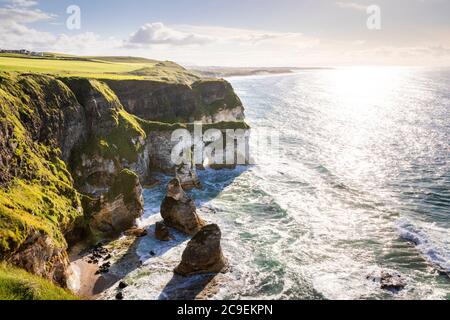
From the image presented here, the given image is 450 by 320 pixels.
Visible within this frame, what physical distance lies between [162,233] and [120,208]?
18.2 ft

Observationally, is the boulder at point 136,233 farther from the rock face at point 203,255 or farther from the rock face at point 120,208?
the rock face at point 203,255

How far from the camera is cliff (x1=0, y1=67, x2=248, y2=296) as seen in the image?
3025 centimetres

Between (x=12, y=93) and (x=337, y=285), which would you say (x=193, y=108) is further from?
(x=337, y=285)

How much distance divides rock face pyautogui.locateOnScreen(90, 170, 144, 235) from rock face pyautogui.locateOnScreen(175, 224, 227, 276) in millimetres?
10833

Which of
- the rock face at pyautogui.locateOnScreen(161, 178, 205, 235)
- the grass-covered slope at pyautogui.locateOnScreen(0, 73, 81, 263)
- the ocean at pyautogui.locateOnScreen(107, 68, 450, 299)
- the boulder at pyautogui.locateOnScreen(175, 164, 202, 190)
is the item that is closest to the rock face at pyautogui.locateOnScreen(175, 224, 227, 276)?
the ocean at pyautogui.locateOnScreen(107, 68, 450, 299)

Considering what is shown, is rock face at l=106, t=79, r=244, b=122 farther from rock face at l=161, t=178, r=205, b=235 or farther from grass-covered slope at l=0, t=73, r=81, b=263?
rock face at l=161, t=178, r=205, b=235

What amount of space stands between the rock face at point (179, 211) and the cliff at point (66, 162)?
12.0 feet

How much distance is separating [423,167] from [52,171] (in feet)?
191

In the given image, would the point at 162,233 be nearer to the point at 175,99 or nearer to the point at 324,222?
the point at 324,222

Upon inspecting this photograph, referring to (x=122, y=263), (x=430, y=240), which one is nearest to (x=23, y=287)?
(x=122, y=263)

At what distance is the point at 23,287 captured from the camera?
24000 millimetres

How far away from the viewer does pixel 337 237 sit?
41.9 metres

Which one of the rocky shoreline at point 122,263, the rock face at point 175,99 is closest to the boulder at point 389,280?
the rocky shoreline at point 122,263
